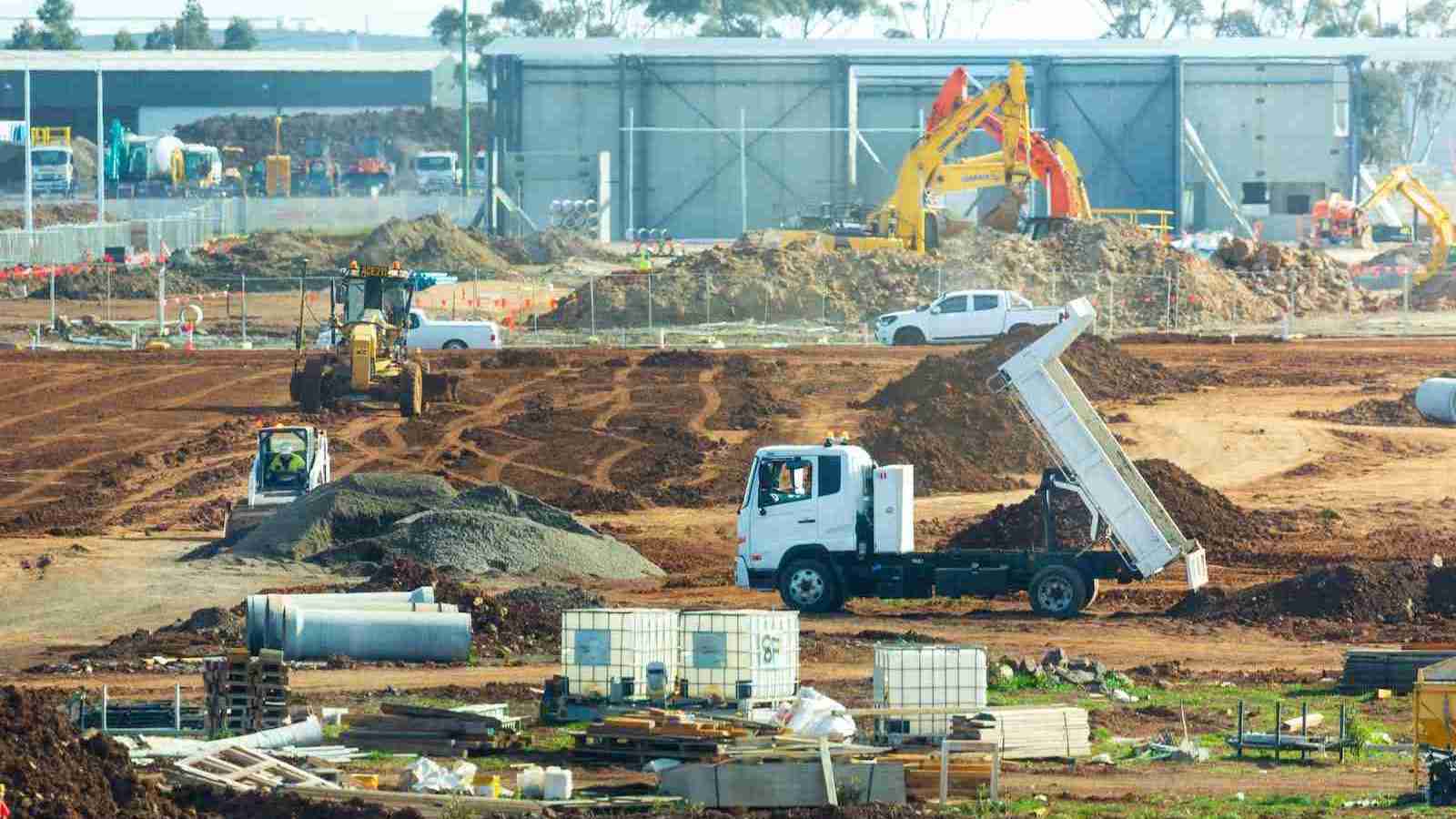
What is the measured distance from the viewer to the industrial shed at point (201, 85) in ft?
393

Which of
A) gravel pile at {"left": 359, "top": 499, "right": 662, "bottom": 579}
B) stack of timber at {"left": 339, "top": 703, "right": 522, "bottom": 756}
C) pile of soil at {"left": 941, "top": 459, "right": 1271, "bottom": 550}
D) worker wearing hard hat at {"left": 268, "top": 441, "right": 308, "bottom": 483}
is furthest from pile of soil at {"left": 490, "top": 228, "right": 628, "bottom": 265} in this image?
stack of timber at {"left": 339, "top": 703, "right": 522, "bottom": 756}

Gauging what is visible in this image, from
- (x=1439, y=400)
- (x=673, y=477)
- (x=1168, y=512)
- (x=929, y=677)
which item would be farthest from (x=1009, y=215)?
(x=929, y=677)

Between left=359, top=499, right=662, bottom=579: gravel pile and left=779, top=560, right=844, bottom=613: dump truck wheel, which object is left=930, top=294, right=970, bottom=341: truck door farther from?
left=779, top=560, right=844, bottom=613: dump truck wheel

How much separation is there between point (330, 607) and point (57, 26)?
144526mm

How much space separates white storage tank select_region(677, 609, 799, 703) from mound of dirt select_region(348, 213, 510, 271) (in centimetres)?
5100

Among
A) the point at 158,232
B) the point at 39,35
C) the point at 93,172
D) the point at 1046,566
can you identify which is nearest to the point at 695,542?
the point at 1046,566

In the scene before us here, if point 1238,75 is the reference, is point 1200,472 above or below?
below

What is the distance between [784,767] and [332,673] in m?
7.97

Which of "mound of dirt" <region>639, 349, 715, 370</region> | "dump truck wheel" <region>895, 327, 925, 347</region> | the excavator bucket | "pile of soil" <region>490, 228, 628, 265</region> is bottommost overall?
"mound of dirt" <region>639, 349, 715, 370</region>

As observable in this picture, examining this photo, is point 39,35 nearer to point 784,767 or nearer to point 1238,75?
point 1238,75

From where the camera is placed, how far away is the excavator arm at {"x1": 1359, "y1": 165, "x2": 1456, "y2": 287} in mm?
68688

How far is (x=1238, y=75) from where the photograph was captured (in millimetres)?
85188

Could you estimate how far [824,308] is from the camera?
59188 mm

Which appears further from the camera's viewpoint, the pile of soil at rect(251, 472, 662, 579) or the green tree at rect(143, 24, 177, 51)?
the green tree at rect(143, 24, 177, 51)
